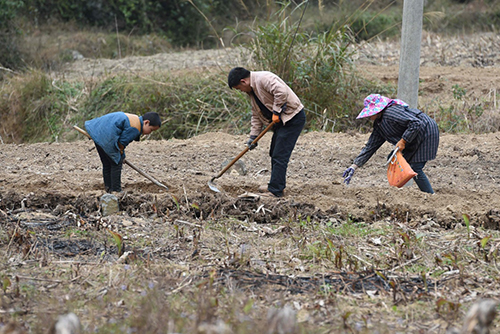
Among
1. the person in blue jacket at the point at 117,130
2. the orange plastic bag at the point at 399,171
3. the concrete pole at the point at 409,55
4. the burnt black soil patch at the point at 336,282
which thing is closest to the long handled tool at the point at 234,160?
the person in blue jacket at the point at 117,130

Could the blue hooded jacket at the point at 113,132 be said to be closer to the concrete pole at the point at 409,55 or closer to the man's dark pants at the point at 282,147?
the man's dark pants at the point at 282,147

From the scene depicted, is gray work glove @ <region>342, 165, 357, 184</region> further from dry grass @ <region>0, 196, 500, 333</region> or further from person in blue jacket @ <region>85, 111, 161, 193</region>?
person in blue jacket @ <region>85, 111, 161, 193</region>

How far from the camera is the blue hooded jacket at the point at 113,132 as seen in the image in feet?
16.8

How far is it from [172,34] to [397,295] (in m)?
16.6

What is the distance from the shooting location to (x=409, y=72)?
5453 millimetres

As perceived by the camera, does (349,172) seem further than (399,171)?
Yes

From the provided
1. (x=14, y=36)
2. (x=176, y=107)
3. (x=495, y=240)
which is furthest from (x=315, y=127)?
(x=14, y=36)

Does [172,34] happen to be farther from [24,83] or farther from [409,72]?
[409,72]

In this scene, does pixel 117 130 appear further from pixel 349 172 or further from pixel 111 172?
pixel 349 172

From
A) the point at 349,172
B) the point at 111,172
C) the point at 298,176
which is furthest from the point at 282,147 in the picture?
the point at 111,172

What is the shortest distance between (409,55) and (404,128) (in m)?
0.84

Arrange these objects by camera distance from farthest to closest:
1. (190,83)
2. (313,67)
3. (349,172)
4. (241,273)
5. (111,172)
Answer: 1. (190,83)
2. (313,67)
3. (111,172)
4. (349,172)
5. (241,273)

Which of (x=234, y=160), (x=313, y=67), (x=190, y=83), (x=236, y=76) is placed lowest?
(x=190, y=83)

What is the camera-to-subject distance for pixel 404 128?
512 cm
